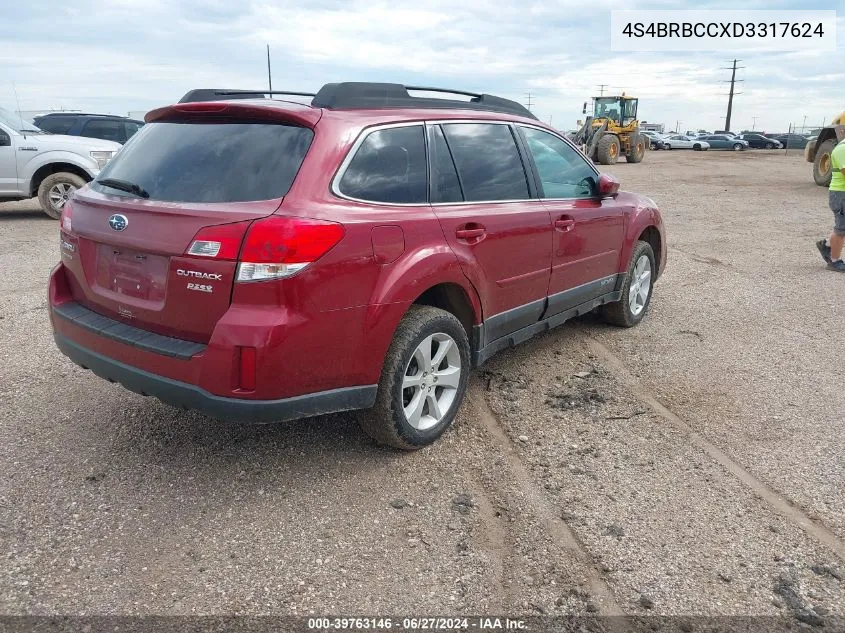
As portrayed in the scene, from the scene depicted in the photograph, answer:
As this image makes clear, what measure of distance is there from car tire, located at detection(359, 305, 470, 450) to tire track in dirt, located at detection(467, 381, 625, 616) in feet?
1.03

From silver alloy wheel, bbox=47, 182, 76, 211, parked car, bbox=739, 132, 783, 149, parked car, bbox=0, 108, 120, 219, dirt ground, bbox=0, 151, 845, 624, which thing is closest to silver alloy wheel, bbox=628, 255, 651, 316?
dirt ground, bbox=0, 151, 845, 624

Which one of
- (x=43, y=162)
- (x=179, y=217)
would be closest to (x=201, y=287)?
(x=179, y=217)

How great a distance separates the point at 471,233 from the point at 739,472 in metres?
1.78

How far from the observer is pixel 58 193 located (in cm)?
1117

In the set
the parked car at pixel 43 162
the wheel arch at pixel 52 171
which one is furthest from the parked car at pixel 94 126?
the wheel arch at pixel 52 171

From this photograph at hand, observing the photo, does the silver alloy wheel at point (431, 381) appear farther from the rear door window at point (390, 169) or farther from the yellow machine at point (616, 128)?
the yellow machine at point (616, 128)

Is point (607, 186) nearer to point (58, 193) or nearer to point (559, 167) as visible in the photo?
point (559, 167)

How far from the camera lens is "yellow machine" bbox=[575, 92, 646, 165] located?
1129 inches

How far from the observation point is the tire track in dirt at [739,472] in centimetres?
277

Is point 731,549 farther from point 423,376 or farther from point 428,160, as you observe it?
point 428,160

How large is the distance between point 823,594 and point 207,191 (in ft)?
9.40

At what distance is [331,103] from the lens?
314 centimetres

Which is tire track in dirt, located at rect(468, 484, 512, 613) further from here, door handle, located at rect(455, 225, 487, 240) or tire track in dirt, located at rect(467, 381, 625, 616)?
door handle, located at rect(455, 225, 487, 240)

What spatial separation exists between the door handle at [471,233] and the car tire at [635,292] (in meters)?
2.14
